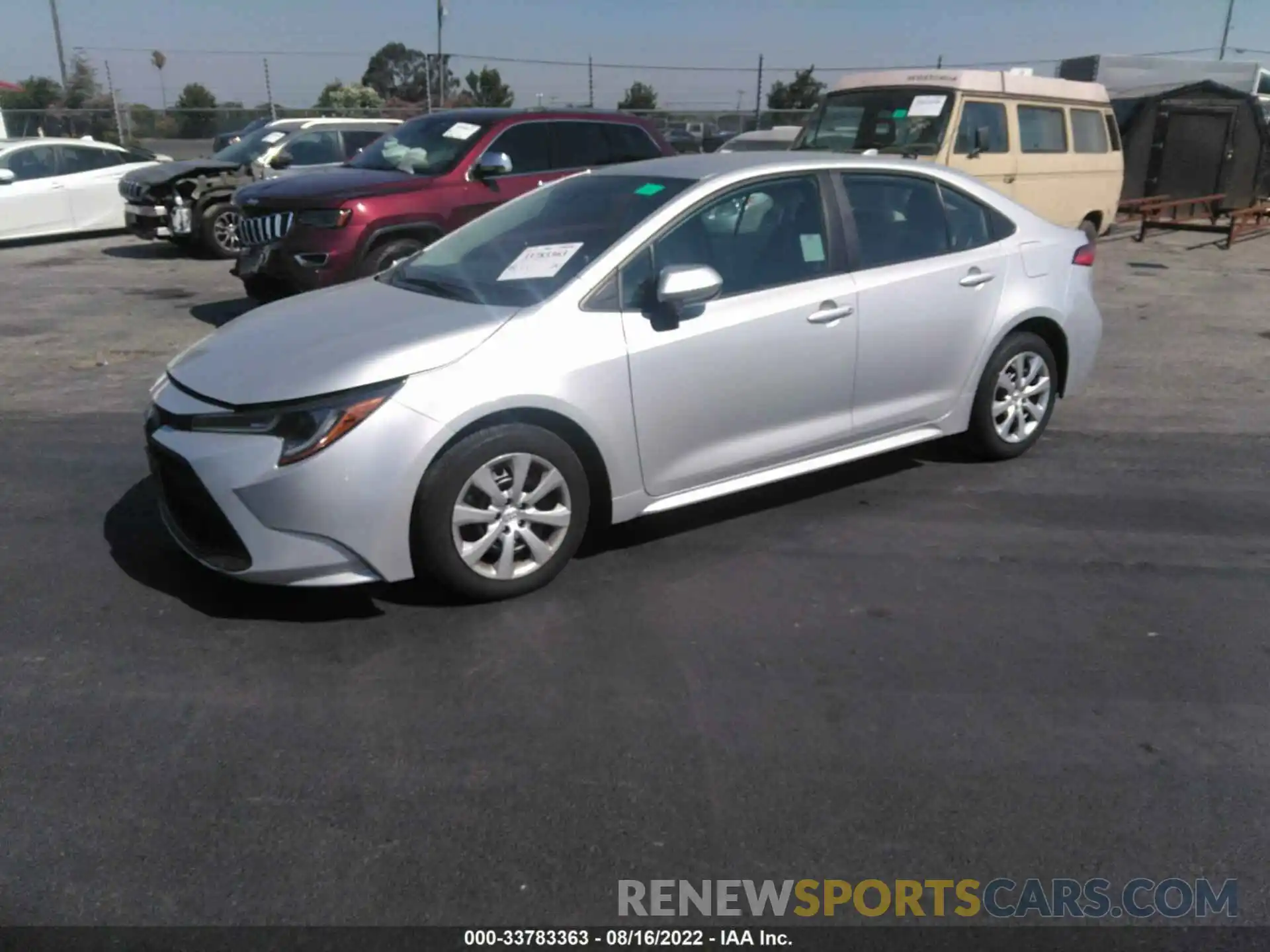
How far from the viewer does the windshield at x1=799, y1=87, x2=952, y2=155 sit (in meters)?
10.8

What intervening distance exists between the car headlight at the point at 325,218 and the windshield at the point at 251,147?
6.30 metres

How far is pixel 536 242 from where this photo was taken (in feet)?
15.1

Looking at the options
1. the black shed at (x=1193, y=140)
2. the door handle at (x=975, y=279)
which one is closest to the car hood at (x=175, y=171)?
the door handle at (x=975, y=279)

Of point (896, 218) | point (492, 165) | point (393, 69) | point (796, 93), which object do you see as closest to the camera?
point (896, 218)

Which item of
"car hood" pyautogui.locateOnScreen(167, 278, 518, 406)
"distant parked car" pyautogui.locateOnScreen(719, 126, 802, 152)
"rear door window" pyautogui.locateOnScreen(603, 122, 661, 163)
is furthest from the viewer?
"distant parked car" pyautogui.locateOnScreen(719, 126, 802, 152)

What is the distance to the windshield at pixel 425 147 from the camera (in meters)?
9.20

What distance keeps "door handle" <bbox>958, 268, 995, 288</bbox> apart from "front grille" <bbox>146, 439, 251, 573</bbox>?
346 centimetres

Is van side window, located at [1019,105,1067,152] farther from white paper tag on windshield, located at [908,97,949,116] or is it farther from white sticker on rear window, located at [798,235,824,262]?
white sticker on rear window, located at [798,235,824,262]

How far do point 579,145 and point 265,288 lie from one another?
312 cm

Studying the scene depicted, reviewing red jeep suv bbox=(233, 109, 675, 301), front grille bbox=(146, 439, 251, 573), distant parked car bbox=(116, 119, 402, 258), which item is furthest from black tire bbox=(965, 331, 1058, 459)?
distant parked car bbox=(116, 119, 402, 258)

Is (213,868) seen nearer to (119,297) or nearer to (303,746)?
(303,746)

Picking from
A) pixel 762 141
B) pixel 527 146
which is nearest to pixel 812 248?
pixel 527 146

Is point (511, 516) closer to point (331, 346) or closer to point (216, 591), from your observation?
point (331, 346)

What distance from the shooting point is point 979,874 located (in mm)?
2674
